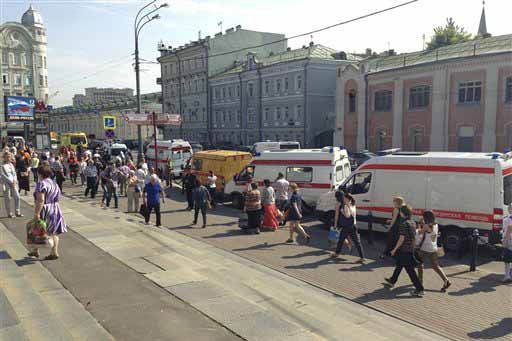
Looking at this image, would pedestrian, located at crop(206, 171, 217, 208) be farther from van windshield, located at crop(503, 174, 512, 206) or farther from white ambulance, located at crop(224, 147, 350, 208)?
van windshield, located at crop(503, 174, 512, 206)

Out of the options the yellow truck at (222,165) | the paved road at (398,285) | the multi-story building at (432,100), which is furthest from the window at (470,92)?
the paved road at (398,285)

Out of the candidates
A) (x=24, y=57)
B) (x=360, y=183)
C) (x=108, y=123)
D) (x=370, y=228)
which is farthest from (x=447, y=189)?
(x=24, y=57)

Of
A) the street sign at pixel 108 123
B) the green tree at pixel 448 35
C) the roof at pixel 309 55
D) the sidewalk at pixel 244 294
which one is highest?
the green tree at pixel 448 35

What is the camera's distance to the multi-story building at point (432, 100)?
98.8 ft

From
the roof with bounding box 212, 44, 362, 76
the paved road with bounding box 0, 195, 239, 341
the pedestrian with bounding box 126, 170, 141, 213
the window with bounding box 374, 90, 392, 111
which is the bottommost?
the paved road with bounding box 0, 195, 239, 341

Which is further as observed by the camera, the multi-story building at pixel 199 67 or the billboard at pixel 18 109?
the billboard at pixel 18 109

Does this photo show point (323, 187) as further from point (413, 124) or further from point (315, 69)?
point (315, 69)

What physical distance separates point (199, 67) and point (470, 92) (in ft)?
123

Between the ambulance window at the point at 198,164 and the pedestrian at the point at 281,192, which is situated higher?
the ambulance window at the point at 198,164

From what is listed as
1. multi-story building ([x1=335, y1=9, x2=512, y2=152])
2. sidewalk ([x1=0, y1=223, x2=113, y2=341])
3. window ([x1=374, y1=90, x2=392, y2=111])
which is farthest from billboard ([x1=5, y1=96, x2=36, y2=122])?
sidewalk ([x1=0, y1=223, x2=113, y2=341])

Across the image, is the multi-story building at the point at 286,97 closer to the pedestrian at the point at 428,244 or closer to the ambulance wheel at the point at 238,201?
the ambulance wheel at the point at 238,201

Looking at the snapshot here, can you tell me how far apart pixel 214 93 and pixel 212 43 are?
21.1ft

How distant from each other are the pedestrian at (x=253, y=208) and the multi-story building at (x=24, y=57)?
84.1 metres

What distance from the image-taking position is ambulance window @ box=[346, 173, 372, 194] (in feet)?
42.0
